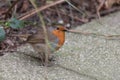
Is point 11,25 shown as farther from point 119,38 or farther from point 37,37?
point 119,38

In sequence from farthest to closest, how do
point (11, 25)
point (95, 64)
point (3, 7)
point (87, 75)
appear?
point (3, 7) → point (11, 25) → point (95, 64) → point (87, 75)

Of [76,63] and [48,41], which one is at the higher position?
[48,41]

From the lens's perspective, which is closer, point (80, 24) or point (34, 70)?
point (34, 70)

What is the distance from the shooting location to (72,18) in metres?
4.93

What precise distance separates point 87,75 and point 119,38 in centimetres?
99

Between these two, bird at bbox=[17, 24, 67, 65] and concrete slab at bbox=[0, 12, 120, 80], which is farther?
bird at bbox=[17, 24, 67, 65]

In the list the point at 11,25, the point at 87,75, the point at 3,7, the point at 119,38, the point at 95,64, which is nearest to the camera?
the point at 87,75

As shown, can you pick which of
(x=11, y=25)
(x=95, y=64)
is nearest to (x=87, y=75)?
(x=95, y=64)

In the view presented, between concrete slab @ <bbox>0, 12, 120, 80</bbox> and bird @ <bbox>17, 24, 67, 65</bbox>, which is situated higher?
bird @ <bbox>17, 24, 67, 65</bbox>

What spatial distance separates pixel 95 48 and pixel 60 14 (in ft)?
3.15

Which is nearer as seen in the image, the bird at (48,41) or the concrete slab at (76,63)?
the concrete slab at (76,63)

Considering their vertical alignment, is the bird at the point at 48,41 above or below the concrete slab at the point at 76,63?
above

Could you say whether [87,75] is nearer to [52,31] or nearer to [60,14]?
[52,31]

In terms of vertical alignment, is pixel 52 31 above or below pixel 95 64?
above
